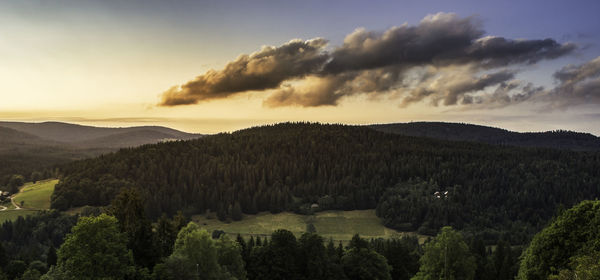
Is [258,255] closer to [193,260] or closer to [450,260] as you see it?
[193,260]

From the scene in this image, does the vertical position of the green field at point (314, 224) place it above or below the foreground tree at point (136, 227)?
below

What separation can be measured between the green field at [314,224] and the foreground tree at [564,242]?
113161mm

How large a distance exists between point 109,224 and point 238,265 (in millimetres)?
19838

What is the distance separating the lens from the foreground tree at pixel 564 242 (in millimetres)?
42906

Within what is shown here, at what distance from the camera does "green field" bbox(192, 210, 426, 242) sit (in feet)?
548

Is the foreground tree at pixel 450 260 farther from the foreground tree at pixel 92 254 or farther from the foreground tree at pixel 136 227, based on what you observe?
the foreground tree at pixel 92 254

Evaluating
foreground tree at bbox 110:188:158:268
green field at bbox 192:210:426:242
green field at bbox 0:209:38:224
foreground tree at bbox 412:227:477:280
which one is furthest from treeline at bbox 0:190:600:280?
green field at bbox 0:209:38:224

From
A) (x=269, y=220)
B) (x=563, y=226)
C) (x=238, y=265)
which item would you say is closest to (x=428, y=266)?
(x=563, y=226)

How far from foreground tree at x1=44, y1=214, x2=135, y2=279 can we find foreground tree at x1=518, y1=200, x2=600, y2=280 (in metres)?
46.8

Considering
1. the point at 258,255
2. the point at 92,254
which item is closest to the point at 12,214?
the point at 258,255

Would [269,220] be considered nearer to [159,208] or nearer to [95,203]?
[159,208]

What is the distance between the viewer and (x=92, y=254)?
4088 centimetres

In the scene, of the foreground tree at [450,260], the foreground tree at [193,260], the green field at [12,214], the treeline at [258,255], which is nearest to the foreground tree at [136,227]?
the treeline at [258,255]

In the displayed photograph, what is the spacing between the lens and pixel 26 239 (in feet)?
475
